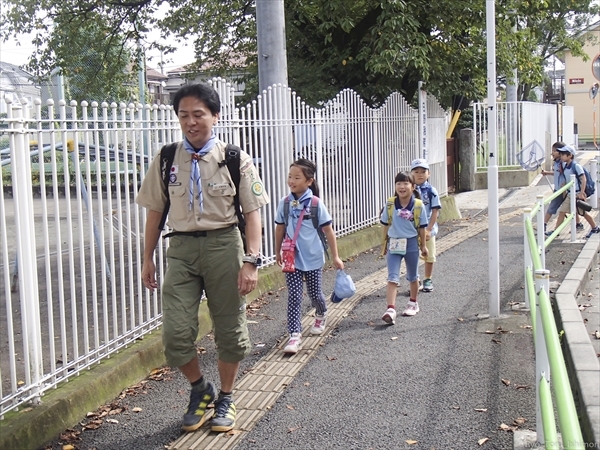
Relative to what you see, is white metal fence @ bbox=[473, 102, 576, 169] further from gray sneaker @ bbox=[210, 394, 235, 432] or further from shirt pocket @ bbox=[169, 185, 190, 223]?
shirt pocket @ bbox=[169, 185, 190, 223]

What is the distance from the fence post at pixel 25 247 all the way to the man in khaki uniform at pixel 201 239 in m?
0.64

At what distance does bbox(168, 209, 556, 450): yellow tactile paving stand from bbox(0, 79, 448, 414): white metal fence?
947 millimetres

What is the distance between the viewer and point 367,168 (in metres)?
12.1

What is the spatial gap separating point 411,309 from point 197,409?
314 cm

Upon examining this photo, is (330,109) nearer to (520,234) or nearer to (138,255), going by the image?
(520,234)

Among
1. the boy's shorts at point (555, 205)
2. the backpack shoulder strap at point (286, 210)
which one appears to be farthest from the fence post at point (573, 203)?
the backpack shoulder strap at point (286, 210)

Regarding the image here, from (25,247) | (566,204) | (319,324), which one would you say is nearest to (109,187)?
(25,247)

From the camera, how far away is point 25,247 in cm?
431

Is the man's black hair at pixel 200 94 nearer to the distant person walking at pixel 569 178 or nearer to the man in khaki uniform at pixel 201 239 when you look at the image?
the man in khaki uniform at pixel 201 239

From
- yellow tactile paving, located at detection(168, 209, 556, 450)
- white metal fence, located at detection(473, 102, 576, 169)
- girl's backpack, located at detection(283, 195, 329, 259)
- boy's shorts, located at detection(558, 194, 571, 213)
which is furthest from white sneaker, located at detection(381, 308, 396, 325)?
white metal fence, located at detection(473, 102, 576, 169)

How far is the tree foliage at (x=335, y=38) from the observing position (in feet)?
43.1

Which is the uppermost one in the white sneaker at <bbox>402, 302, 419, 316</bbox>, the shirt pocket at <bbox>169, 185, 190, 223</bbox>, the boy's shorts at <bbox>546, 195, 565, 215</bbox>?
the shirt pocket at <bbox>169, 185, 190, 223</bbox>

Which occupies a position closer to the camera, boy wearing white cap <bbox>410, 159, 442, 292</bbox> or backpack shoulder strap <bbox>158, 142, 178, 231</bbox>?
backpack shoulder strap <bbox>158, 142, 178, 231</bbox>

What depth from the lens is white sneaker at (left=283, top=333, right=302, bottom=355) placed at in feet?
19.2
